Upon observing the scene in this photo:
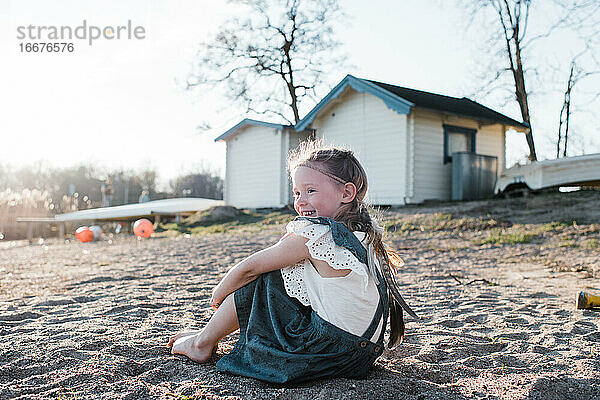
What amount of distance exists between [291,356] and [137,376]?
0.63 metres

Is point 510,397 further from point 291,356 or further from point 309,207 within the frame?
point 309,207

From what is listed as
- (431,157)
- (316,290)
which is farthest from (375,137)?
(316,290)

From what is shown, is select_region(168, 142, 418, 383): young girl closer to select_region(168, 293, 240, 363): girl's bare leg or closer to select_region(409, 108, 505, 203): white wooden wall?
select_region(168, 293, 240, 363): girl's bare leg

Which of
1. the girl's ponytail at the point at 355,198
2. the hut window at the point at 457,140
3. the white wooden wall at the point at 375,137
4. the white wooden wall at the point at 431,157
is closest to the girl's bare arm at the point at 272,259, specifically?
the girl's ponytail at the point at 355,198

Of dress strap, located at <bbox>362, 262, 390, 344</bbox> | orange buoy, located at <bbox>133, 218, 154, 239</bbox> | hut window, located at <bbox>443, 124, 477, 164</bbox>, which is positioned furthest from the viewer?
hut window, located at <bbox>443, 124, 477, 164</bbox>

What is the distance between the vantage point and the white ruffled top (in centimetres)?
197

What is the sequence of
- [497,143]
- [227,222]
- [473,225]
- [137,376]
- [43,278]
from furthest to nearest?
[497,143], [227,222], [473,225], [43,278], [137,376]

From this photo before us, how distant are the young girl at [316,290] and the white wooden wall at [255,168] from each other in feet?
46.7

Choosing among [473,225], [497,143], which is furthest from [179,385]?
[497,143]

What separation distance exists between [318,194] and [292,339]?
0.58m

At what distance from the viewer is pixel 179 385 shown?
1978 millimetres

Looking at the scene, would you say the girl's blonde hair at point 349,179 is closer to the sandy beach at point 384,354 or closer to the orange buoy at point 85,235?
the sandy beach at point 384,354

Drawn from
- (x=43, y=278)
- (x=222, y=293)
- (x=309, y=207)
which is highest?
(x=309, y=207)

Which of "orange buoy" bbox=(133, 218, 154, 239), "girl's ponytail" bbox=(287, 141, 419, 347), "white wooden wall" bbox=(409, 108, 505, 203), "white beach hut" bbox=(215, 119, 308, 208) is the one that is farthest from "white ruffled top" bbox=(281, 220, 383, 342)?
"white beach hut" bbox=(215, 119, 308, 208)
